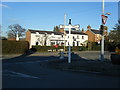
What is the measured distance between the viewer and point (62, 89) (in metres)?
6.30

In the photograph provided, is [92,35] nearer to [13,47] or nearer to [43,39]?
[43,39]

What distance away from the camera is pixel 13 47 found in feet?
112

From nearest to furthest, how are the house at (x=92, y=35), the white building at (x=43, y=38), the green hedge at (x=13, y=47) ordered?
the green hedge at (x=13, y=47)
the white building at (x=43, y=38)
the house at (x=92, y=35)

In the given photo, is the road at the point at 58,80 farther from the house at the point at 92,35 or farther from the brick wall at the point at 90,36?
the brick wall at the point at 90,36

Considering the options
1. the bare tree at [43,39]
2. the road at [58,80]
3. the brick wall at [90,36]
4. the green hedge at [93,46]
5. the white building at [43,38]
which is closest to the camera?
the road at [58,80]

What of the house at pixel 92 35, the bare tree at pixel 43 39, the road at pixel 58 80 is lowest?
the road at pixel 58 80

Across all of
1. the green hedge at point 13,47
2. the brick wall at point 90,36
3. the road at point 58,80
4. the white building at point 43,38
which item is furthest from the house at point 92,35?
the road at point 58,80

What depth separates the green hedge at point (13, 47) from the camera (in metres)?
32.9

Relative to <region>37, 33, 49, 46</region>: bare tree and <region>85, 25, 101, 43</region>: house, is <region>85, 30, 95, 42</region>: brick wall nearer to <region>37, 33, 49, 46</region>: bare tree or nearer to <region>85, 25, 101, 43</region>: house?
<region>85, 25, 101, 43</region>: house

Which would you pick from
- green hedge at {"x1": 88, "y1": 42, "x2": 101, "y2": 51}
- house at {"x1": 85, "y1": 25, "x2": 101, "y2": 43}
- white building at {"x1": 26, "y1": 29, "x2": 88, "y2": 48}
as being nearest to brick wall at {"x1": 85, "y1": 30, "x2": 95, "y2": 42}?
house at {"x1": 85, "y1": 25, "x2": 101, "y2": 43}

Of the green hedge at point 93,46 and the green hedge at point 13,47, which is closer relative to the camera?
the green hedge at point 13,47

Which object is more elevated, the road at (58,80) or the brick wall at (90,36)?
the brick wall at (90,36)

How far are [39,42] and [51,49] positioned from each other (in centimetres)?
1048

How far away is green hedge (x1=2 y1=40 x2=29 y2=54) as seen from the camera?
32875 millimetres
